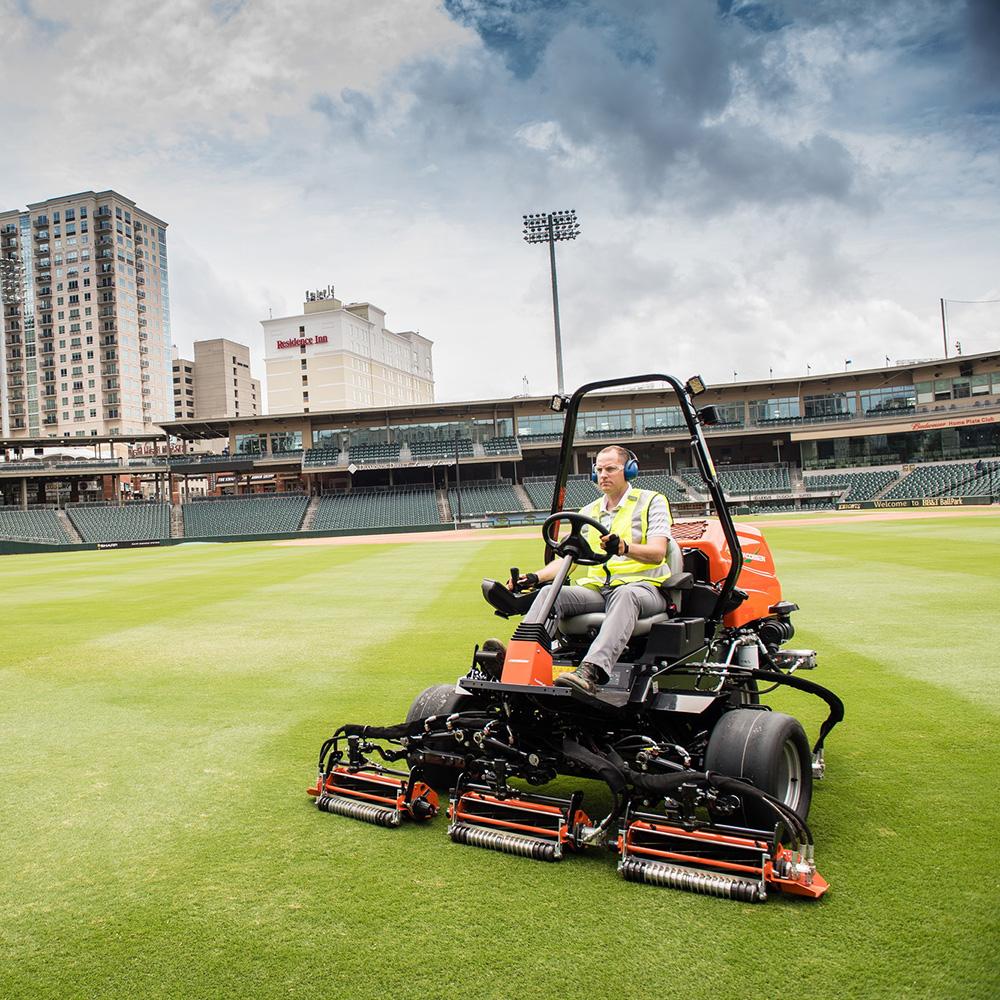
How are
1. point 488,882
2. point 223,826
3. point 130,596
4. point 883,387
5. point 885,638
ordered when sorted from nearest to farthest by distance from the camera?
point 488,882 → point 223,826 → point 885,638 → point 130,596 → point 883,387

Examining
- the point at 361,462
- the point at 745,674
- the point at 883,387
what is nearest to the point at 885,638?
the point at 745,674

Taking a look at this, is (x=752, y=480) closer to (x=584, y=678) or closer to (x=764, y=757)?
(x=764, y=757)

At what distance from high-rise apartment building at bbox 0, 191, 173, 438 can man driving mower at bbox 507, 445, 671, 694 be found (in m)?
128

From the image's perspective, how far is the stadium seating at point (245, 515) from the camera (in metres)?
63.1

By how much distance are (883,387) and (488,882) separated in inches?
2995

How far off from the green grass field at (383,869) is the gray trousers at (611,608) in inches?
40.9

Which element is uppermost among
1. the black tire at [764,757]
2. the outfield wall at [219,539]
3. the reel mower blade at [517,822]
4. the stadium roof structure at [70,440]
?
the stadium roof structure at [70,440]

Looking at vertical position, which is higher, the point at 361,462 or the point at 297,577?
the point at 361,462

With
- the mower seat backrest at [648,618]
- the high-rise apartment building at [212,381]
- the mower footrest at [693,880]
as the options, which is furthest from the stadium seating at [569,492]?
the high-rise apartment building at [212,381]

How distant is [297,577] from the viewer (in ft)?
72.9

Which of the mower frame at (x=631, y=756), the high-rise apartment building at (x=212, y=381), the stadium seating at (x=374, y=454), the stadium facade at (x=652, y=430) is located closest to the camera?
the mower frame at (x=631, y=756)

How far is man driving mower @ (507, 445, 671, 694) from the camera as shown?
14.0ft

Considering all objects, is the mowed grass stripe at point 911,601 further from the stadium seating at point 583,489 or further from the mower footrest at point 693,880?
the stadium seating at point 583,489

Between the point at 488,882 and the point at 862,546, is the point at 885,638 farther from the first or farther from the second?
the point at 862,546
